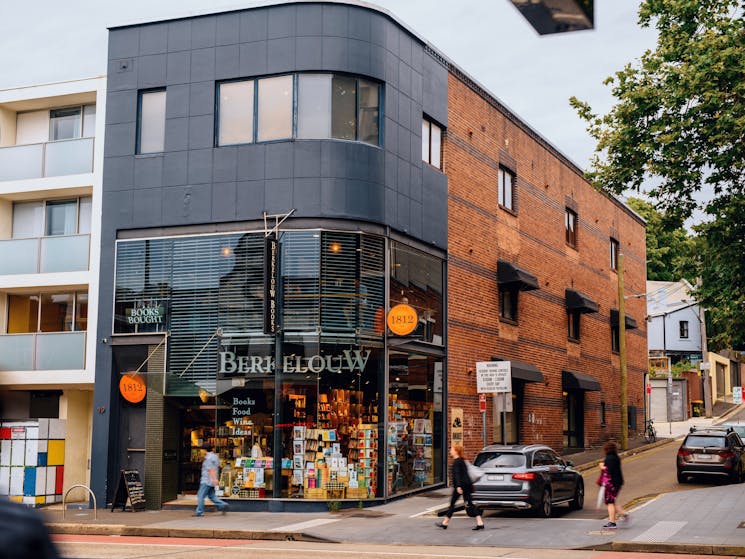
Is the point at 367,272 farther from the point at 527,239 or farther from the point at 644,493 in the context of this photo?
the point at 527,239

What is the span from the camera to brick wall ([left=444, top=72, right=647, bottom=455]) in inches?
1104

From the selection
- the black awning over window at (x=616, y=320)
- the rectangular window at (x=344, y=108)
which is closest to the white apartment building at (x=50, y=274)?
the rectangular window at (x=344, y=108)

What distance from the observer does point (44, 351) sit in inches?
1000

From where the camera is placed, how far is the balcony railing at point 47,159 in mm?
25688

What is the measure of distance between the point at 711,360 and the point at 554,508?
54.7 metres

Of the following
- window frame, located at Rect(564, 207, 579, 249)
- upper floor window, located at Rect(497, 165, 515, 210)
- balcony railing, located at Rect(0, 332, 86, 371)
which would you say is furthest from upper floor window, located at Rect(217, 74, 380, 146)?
window frame, located at Rect(564, 207, 579, 249)

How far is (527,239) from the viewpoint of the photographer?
111 ft

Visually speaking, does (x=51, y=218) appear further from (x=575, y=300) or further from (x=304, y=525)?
Result: (x=575, y=300)

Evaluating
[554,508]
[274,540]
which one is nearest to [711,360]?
[554,508]

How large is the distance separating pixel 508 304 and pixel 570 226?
8.82 meters

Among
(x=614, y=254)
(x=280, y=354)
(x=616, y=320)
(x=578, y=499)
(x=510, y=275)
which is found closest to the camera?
(x=578, y=499)

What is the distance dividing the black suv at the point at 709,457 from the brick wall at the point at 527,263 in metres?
5.98

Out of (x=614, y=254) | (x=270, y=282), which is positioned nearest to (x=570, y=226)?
(x=614, y=254)

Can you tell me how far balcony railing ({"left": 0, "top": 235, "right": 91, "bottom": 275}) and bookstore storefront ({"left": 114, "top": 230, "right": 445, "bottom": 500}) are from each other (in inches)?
67.2
